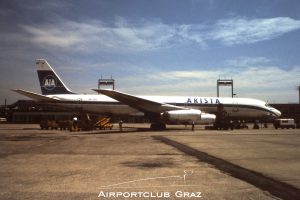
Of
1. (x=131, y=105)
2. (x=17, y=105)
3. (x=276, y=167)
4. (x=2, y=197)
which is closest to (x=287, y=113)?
(x=131, y=105)

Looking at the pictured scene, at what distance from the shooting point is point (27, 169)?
10.9 meters

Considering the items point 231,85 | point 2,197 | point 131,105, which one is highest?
point 231,85

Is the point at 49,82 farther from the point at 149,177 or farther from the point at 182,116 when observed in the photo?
the point at 149,177

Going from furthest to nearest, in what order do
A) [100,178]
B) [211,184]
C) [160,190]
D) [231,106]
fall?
1. [231,106]
2. [100,178]
3. [211,184]
4. [160,190]

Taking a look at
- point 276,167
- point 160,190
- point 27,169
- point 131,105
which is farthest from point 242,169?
point 131,105

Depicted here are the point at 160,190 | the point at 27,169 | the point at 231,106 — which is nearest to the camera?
the point at 160,190

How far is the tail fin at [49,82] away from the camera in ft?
144

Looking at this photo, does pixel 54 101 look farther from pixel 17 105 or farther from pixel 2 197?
pixel 17 105

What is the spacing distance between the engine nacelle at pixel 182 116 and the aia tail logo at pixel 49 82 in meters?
15.9

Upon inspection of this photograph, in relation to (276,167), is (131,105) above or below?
above

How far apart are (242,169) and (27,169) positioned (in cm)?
707

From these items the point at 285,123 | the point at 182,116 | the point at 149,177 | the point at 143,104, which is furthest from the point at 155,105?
the point at 149,177

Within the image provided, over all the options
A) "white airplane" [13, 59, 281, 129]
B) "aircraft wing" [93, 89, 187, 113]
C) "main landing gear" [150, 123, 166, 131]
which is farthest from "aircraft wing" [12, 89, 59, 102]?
"main landing gear" [150, 123, 166, 131]

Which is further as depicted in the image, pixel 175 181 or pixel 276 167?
pixel 276 167
